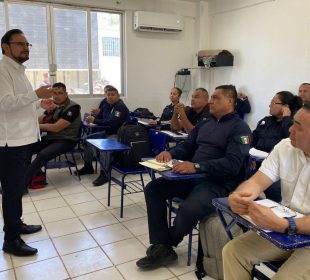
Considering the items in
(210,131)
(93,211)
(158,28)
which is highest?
(158,28)

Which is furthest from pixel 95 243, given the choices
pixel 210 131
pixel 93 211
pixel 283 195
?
pixel 283 195

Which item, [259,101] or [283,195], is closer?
[283,195]

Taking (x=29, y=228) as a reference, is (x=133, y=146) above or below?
above

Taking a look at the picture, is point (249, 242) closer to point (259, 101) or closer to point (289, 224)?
point (289, 224)

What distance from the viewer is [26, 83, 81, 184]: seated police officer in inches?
144

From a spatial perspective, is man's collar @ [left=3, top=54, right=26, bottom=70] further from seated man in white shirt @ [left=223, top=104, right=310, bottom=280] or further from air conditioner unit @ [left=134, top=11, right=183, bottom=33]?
air conditioner unit @ [left=134, top=11, right=183, bottom=33]

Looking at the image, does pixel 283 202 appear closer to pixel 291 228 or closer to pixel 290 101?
pixel 291 228

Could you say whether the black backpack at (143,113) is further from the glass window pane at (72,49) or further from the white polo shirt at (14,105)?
the white polo shirt at (14,105)

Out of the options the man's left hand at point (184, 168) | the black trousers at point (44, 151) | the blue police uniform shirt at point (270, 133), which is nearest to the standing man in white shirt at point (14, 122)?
the man's left hand at point (184, 168)

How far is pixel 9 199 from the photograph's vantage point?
2.21m

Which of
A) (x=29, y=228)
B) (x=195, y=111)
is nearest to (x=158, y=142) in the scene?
(x=195, y=111)

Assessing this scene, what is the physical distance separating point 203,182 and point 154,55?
13.0 feet

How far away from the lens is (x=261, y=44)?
4902mm

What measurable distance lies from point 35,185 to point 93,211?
3.52 ft
